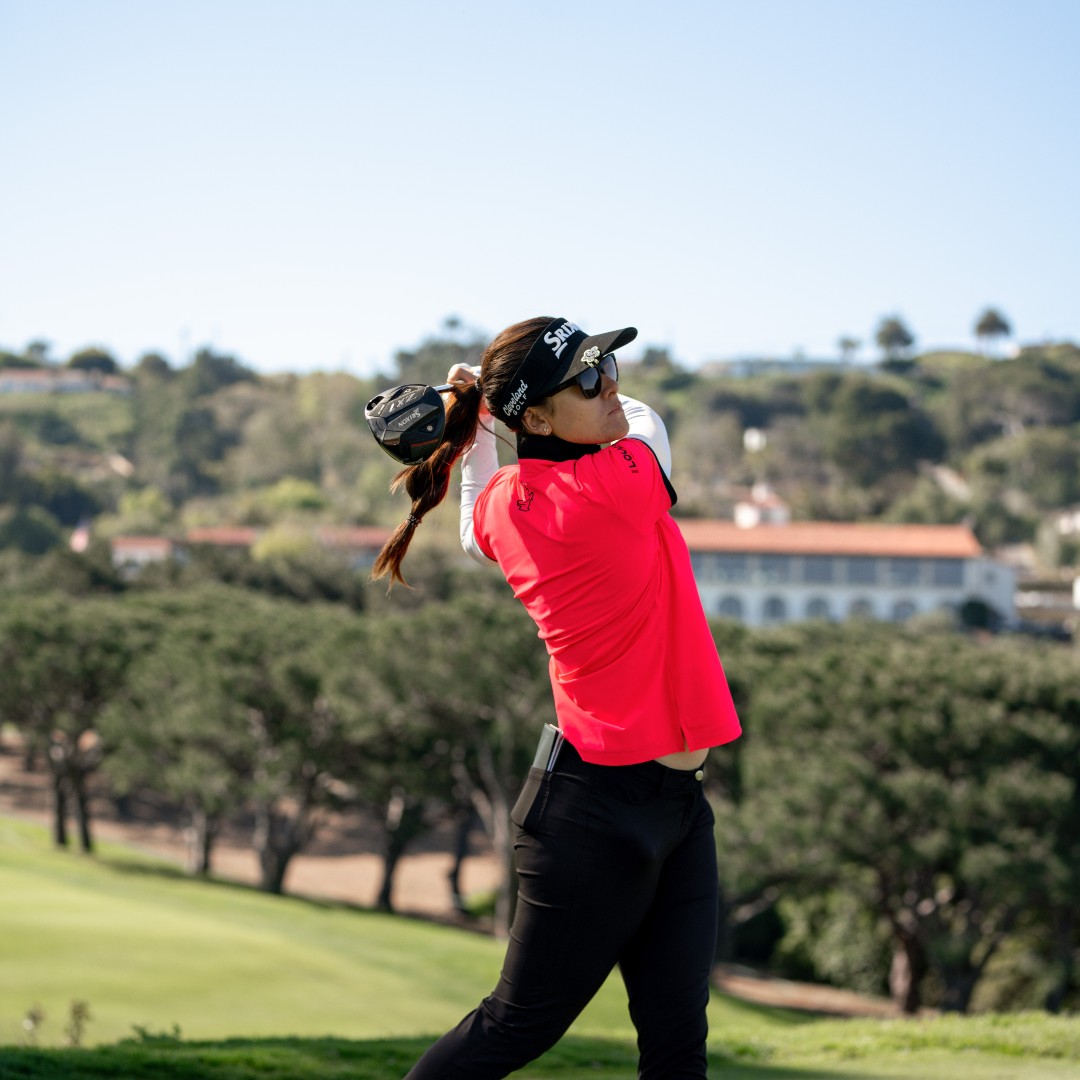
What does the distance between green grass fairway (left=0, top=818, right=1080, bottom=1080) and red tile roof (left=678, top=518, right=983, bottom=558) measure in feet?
170

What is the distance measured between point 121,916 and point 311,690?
13.0 m

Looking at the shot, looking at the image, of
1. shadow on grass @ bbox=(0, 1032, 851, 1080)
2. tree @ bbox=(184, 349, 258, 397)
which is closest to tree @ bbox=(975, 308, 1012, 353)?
tree @ bbox=(184, 349, 258, 397)

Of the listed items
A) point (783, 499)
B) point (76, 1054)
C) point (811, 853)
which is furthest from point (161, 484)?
point (76, 1054)

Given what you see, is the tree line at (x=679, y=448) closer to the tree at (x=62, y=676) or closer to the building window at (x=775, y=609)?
the building window at (x=775, y=609)

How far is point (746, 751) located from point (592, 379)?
88.4 feet

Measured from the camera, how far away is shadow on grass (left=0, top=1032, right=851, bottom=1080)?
18.3 feet

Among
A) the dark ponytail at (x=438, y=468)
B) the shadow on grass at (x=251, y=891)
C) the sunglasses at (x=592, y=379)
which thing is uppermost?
the sunglasses at (x=592, y=379)

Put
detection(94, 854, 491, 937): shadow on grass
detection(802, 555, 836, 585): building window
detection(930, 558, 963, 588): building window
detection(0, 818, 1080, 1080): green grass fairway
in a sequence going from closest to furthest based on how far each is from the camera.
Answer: detection(0, 818, 1080, 1080): green grass fairway, detection(94, 854, 491, 937): shadow on grass, detection(930, 558, 963, 588): building window, detection(802, 555, 836, 585): building window

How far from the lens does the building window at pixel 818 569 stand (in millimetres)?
84312

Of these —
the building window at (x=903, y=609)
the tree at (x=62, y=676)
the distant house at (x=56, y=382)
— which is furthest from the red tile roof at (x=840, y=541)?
the distant house at (x=56, y=382)

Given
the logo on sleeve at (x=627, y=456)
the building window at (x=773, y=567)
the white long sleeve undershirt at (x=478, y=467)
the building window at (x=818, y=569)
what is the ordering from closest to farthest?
the logo on sleeve at (x=627, y=456) < the white long sleeve undershirt at (x=478, y=467) < the building window at (x=773, y=567) < the building window at (x=818, y=569)

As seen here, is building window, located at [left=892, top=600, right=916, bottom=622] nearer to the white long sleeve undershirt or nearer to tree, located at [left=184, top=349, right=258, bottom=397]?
the white long sleeve undershirt

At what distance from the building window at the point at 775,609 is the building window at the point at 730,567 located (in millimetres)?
2218

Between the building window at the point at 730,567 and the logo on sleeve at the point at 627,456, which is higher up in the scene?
the logo on sleeve at the point at 627,456
